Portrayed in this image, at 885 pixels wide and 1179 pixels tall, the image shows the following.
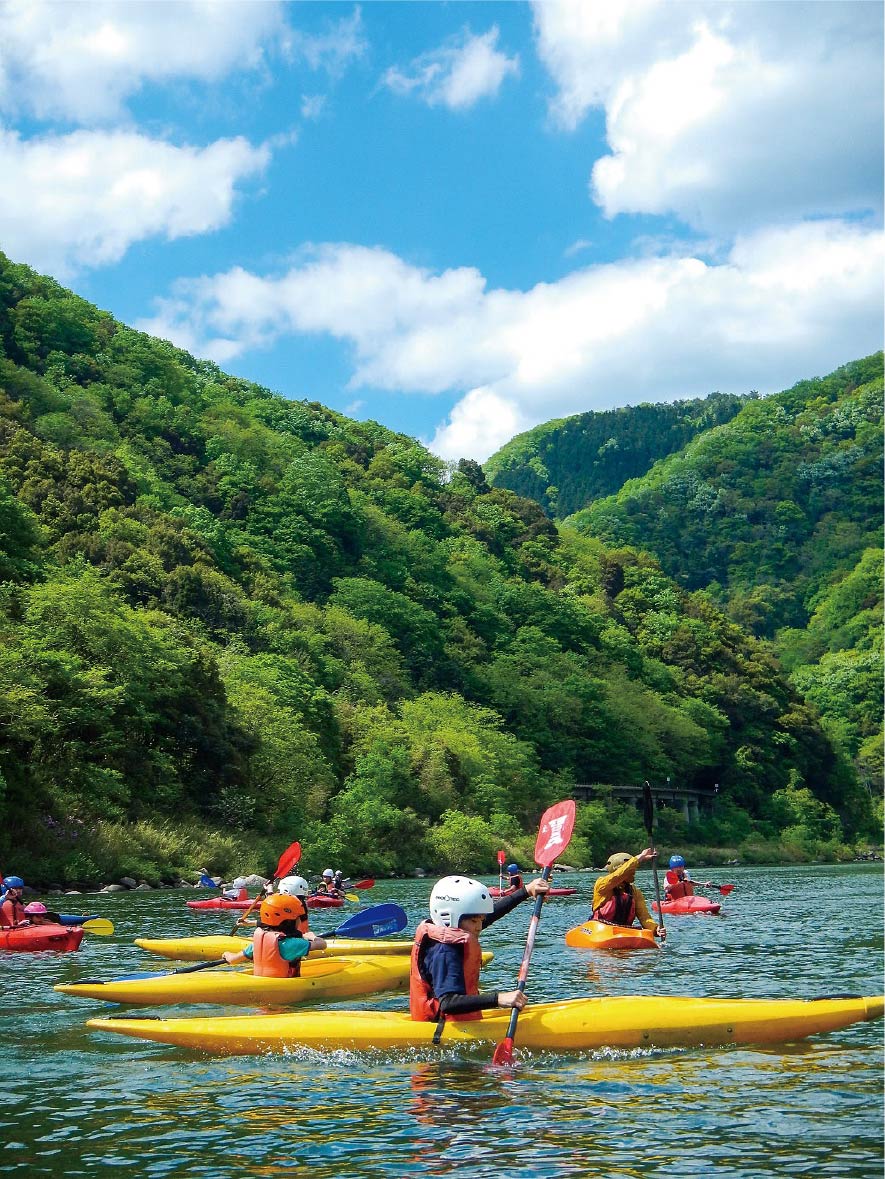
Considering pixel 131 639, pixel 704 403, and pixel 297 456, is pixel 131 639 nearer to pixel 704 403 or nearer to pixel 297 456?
pixel 297 456

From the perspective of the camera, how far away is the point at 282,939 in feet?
43.5

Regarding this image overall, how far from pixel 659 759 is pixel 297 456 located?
34.4m

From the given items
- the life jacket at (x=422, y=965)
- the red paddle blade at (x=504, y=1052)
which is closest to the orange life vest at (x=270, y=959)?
the life jacket at (x=422, y=965)

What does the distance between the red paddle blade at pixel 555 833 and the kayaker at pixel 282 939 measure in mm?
2689

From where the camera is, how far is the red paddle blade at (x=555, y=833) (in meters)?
11.9

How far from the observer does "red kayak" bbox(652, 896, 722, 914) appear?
2464cm

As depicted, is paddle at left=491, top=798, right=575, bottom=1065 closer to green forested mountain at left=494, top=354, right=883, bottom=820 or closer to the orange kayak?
the orange kayak

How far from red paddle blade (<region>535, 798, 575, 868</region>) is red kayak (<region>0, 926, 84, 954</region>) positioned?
8246 mm

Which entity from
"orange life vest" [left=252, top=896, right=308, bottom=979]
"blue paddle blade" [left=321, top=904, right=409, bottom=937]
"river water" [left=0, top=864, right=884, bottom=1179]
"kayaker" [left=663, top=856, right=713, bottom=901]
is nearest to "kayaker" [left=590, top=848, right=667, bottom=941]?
"blue paddle blade" [left=321, top=904, right=409, bottom=937]

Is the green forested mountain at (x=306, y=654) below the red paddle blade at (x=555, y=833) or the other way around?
the other way around

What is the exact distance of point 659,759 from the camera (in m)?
75.9

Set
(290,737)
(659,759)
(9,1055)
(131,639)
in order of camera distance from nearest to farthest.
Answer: (9,1055)
(131,639)
(290,737)
(659,759)

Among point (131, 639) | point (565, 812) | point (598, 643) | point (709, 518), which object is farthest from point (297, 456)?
point (565, 812)

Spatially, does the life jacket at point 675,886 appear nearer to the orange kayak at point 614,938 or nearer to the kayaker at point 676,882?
the kayaker at point 676,882
